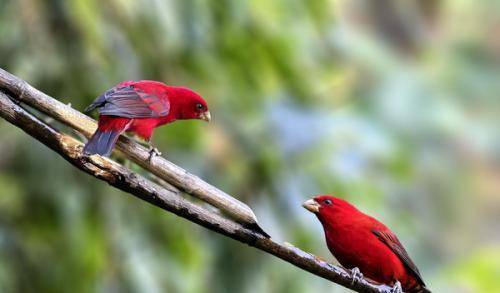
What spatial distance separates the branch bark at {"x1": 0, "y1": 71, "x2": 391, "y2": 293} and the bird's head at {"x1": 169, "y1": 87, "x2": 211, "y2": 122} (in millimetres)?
270

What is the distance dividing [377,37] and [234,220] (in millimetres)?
14263

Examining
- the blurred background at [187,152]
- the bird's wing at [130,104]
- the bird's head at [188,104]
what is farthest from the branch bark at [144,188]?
the blurred background at [187,152]

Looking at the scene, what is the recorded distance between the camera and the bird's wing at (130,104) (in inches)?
106

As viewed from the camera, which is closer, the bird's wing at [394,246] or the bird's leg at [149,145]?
the bird's leg at [149,145]

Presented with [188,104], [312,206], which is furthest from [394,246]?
[188,104]

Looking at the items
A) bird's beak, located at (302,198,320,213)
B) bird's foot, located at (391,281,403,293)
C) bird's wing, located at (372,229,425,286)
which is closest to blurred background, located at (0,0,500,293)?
bird's beak, located at (302,198,320,213)

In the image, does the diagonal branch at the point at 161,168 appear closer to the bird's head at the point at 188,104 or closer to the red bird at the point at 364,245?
the bird's head at the point at 188,104

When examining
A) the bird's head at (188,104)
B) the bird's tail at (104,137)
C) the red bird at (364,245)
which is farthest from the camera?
the red bird at (364,245)

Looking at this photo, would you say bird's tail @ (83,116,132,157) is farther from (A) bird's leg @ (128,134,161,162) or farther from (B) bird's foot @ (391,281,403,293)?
(B) bird's foot @ (391,281,403,293)

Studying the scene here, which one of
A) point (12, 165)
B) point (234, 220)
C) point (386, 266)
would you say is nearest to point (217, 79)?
point (12, 165)

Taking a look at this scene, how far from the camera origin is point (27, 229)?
6.06 metres

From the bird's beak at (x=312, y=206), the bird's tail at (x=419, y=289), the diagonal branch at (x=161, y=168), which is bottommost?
the diagonal branch at (x=161, y=168)

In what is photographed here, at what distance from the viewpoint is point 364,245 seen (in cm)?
355

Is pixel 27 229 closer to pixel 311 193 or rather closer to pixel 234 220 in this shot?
pixel 311 193
